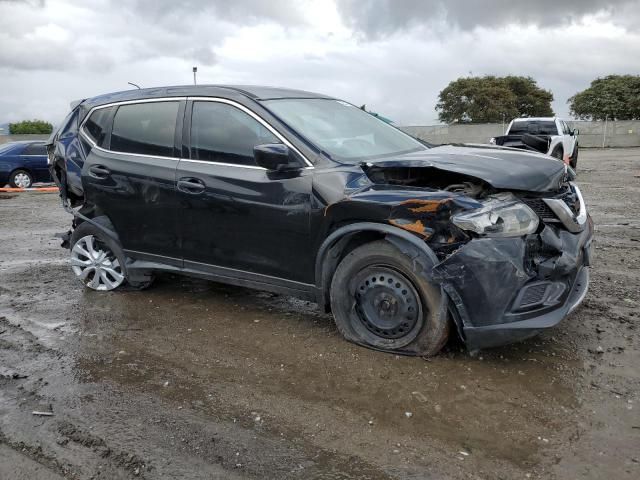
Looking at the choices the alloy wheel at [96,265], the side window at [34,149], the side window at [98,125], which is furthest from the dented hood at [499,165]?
the side window at [34,149]

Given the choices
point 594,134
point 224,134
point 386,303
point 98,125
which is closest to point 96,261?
point 98,125

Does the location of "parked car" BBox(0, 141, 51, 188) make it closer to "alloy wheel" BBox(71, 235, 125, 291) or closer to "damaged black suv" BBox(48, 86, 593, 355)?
"alloy wheel" BBox(71, 235, 125, 291)

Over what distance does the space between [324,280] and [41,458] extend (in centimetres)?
200

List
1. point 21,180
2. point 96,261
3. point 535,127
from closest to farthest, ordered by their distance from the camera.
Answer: point 96,261, point 21,180, point 535,127

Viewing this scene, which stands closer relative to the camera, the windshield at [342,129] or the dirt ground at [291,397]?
the dirt ground at [291,397]

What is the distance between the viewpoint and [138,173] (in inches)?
191

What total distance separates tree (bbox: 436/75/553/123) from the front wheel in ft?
189

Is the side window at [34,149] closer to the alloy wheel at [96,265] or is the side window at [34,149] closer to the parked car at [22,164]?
the parked car at [22,164]

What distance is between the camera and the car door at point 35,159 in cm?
1642

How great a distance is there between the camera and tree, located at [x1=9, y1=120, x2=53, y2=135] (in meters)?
46.8

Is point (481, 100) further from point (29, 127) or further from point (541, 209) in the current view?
point (541, 209)

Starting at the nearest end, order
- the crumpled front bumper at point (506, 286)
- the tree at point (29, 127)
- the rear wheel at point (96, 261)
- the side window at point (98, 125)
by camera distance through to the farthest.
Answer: the crumpled front bumper at point (506, 286) → the side window at point (98, 125) → the rear wheel at point (96, 261) → the tree at point (29, 127)

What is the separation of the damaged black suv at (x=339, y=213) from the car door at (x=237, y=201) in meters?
0.01

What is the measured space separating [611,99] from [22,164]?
6204cm
